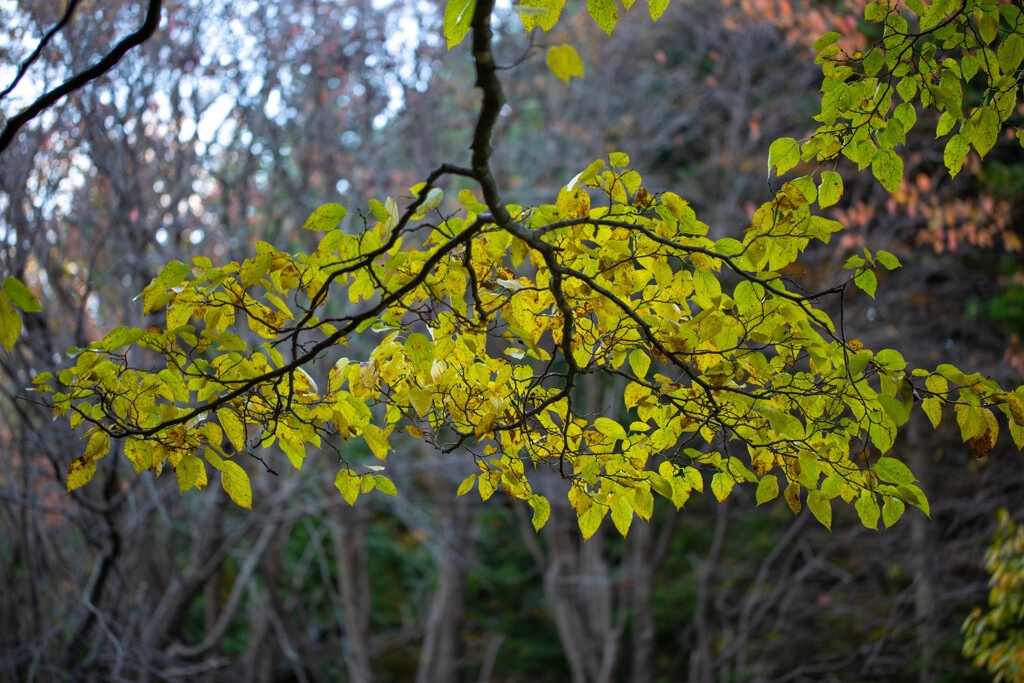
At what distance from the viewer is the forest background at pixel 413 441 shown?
4371mm

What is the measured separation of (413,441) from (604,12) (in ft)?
18.9

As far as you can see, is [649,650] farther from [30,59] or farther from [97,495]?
[30,59]

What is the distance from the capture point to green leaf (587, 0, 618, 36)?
125cm

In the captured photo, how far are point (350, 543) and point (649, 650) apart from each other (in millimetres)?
2877

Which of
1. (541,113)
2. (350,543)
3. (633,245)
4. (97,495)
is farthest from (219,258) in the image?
(633,245)

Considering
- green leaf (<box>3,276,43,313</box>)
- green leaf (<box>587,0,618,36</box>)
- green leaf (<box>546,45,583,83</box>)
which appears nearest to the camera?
green leaf (<box>546,45,583,83</box>)

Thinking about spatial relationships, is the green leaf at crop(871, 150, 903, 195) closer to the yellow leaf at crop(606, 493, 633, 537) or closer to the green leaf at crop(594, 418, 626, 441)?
the green leaf at crop(594, 418, 626, 441)

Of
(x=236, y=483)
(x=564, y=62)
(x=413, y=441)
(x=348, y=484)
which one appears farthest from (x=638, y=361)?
(x=413, y=441)

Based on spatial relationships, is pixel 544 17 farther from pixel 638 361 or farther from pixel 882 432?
pixel 882 432

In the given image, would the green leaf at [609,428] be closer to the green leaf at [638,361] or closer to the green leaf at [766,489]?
the green leaf at [638,361]

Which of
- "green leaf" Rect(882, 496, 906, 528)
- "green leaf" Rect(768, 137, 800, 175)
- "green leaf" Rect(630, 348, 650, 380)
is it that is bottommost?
"green leaf" Rect(882, 496, 906, 528)

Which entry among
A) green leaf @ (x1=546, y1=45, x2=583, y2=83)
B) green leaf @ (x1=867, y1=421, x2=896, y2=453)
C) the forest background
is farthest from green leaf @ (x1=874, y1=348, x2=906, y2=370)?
the forest background

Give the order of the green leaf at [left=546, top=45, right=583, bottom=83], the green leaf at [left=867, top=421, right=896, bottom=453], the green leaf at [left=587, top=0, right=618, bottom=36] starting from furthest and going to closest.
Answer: the green leaf at [left=867, top=421, right=896, bottom=453] < the green leaf at [left=587, top=0, right=618, bottom=36] < the green leaf at [left=546, top=45, right=583, bottom=83]

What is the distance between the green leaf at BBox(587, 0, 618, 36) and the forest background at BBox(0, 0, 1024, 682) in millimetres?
3559
